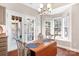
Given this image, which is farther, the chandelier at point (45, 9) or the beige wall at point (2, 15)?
the chandelier at point (45, 9)

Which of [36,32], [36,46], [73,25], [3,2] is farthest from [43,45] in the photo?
[3,2]

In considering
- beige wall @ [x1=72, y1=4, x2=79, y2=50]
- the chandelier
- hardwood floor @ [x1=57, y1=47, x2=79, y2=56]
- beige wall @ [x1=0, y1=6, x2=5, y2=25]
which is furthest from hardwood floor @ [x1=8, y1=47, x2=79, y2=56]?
the chandelier

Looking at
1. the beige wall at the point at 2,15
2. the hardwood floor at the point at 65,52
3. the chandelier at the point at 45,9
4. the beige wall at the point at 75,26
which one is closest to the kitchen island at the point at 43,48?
the hardwood floor at the point at 65,52

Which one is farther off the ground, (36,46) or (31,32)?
(31,32)

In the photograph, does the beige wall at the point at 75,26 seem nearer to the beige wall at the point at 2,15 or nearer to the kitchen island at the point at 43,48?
the kitchen island at the point at 43,48

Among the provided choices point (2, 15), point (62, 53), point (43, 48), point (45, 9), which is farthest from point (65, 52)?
point (2, 15)

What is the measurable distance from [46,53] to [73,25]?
68 cm

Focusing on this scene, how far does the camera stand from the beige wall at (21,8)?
1.96 m

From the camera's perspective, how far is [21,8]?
202 cm

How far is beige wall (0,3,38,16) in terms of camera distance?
1.96 metres

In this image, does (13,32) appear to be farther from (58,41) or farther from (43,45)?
(58,41)

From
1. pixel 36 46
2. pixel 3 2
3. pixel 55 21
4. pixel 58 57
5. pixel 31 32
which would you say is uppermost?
pixel 3 2

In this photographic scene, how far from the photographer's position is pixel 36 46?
2008 mm

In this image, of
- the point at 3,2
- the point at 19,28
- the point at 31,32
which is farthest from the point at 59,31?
the point at 3,2
